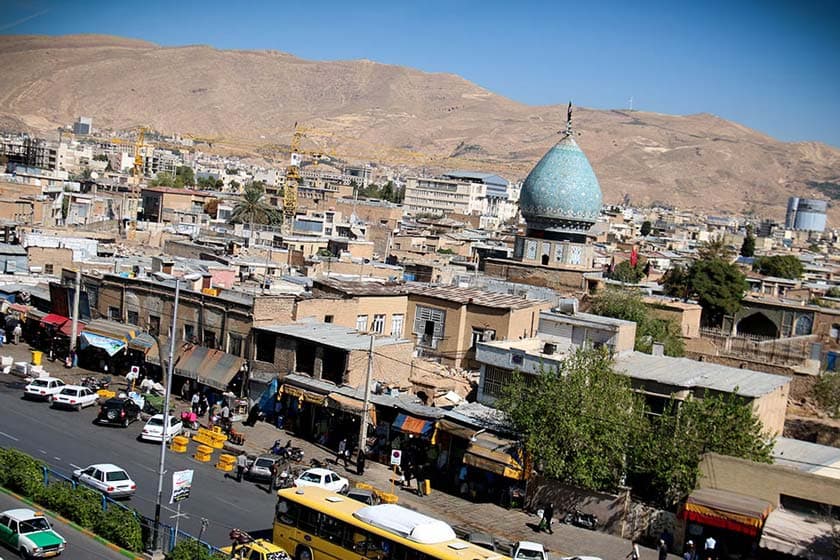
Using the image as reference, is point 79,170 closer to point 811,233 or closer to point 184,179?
point 184,179

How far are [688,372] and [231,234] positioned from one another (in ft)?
125

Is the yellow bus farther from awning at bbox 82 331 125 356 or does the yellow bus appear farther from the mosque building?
the mosque building

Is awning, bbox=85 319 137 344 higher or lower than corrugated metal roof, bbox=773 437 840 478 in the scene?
higher

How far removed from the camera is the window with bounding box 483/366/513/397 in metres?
29.8

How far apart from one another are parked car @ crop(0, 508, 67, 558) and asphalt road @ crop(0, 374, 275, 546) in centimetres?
293

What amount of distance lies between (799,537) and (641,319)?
20.0 m

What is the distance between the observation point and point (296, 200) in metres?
95.9

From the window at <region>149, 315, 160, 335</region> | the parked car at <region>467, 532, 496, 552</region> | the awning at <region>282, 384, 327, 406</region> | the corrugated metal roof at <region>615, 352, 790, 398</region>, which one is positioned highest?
the corrugated metal roof at <region>615, 352, 790, 398</region>

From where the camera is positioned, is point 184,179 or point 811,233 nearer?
point 184,179

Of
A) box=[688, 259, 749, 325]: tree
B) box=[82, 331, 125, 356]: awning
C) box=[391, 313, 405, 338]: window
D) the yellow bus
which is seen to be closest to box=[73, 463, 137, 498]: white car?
the yellow bus

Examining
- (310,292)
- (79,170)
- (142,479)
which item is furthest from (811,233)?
(142,479)

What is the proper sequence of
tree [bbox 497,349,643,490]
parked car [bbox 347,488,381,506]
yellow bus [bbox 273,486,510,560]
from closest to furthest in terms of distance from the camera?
1. yellow bus [bbox 273,486,510,560]
2. parked car [bbox 347,488,381,506]
3. tree [bbox 497,349,643,490]

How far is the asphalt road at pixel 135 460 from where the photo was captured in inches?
850

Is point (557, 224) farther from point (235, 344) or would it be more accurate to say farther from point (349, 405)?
point (349, 405)
